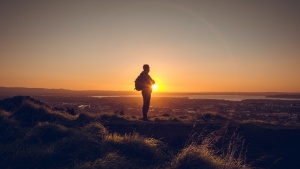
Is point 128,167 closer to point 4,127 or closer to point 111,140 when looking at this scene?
point 111,140

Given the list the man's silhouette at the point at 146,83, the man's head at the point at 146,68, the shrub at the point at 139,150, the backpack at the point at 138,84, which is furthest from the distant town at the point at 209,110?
the shrub at the point at 139,150

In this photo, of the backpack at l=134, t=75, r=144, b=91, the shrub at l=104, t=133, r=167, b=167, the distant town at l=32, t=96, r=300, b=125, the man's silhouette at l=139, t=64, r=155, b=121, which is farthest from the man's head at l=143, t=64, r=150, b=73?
Result: the shrub at l=104, t=133, r=167, b=167

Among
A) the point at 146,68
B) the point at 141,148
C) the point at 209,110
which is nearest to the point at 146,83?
the point at 146,68

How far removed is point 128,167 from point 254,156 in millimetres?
3841

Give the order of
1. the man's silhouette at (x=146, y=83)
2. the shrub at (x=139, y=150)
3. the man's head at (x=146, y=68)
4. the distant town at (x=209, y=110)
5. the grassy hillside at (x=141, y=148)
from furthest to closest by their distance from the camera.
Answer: the distant town at (x=209, y=110) → the man's head at (x=146, y=68) → the man's silhouette at (x=146, y=83) → the shrub at (x=139, y=150) → the grassy hillside at (x=141, y=148)

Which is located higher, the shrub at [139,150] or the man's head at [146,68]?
the man's head at [146,68]

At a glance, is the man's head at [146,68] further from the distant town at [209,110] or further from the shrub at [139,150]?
the shrub at [139,150]

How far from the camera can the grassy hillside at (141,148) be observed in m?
7.81

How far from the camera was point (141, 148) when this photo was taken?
8.74 m

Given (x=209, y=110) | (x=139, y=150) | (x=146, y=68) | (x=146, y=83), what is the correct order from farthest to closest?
(x=209, y=110)
(x=146, y=68)
(x=146, y=83)
(x=139, y=150)

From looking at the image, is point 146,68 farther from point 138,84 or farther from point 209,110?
point 209,110

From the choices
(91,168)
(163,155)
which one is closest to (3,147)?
(91,168)

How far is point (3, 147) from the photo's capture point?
9039 millimetres

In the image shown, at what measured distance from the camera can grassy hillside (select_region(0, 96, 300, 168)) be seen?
7.81 metres
